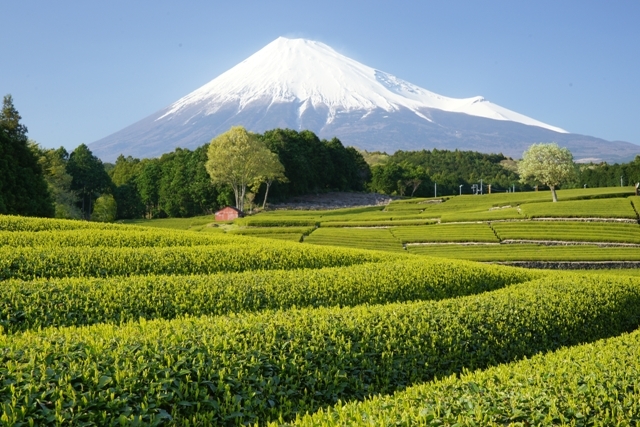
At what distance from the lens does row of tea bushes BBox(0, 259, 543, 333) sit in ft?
34.7

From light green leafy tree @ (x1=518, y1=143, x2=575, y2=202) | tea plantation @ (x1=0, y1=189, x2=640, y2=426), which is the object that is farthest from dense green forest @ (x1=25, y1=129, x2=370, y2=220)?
tea plantation @ (x1=0, y1=189, x2=640, y2=426)

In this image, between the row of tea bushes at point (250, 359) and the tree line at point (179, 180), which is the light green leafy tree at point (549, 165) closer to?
the tree line at point (179, 180)

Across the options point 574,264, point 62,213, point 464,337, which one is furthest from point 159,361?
point 62,213

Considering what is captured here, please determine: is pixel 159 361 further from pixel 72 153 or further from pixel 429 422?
pixel 72 153

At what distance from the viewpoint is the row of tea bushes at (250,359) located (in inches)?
239

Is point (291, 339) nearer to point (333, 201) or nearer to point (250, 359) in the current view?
point (250, 359)

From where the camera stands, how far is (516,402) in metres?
5.86

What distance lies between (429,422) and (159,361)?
3465mm

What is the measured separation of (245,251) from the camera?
17469 mm

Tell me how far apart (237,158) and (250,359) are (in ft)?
195

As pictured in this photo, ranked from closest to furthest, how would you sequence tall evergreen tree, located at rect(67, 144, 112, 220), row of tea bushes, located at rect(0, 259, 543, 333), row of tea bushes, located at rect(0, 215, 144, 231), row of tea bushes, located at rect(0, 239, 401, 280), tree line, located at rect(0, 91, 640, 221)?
1. row of tea bushes, located at rect(0, 259, 543, 333)
2. row of tea bushes, located at rect(0, 239, 401, 280)
3. row of tea bushes, located at rect(0, 215, 144, 231)
4. tree line, located at rect(0, 91, 640, 221)
5. tall evergreen tree, located at rect(67, 144, 112, 220)

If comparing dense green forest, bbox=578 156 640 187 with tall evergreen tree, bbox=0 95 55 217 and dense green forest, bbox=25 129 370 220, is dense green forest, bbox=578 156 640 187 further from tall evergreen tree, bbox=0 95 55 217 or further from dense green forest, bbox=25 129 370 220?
tall evergreen tree, bbox=0 95 55 217

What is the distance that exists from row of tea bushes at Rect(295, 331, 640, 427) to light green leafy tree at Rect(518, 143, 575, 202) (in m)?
53.1

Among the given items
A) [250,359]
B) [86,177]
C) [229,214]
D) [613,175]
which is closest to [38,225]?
[250,359]
